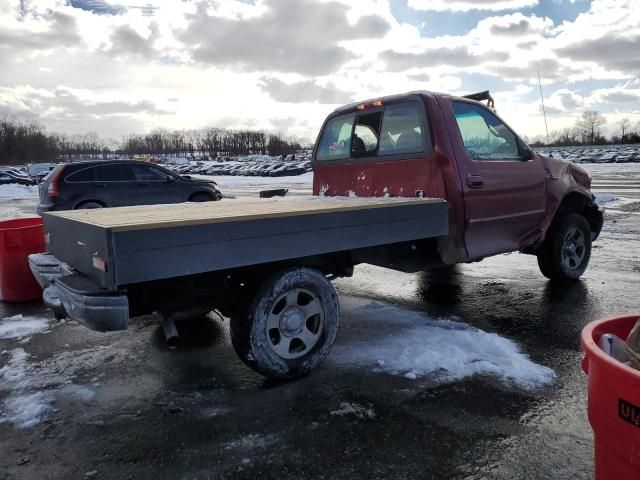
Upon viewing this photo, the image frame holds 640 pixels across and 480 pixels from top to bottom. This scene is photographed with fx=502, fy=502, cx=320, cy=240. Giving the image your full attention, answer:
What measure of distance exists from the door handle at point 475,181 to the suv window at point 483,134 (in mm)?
226

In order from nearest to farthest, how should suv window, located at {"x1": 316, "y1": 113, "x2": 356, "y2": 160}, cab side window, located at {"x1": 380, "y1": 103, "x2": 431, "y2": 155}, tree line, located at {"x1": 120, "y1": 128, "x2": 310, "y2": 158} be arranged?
cab side window, located at {"x1": 380, "y1": 103, "x2": 431, "y2": 155}, suv window, located at {"x1": 316, "y1": 113, "x2": 356, "y2": 160}, tree line, located at {"x1": 120, "y1": 128, "x2": 310, "y2": 158}

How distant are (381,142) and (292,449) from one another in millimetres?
3250

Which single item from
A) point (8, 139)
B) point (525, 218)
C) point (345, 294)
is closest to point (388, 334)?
point (345, 294)

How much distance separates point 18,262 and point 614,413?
21.0 feet

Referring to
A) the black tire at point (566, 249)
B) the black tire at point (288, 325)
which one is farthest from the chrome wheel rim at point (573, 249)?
the black tire at point (288, 325)

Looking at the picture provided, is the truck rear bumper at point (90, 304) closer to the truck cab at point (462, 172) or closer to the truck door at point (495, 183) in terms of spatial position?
the truck cab at point (462, 172)

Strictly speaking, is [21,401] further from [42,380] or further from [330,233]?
[330,233]

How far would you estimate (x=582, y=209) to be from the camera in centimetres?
626

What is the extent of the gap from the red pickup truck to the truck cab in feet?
0.05

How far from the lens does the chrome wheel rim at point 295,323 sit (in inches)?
138

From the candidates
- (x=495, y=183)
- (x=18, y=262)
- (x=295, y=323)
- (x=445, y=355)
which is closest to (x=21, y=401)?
(x=295, y=323)

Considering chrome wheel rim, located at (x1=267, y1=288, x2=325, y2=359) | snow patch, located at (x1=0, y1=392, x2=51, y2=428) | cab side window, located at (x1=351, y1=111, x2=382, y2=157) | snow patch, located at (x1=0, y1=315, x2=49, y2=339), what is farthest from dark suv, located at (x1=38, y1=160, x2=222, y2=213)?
chrome wheel rim, located at (x1=267, y1=288, x2=325, y2=359)

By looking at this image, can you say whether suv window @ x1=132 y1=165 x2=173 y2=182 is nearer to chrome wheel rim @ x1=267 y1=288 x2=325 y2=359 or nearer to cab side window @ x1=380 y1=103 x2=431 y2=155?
cab side window @ x1=380 y1=103 x2=431 y2=155

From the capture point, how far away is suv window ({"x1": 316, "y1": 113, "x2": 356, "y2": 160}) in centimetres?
550
